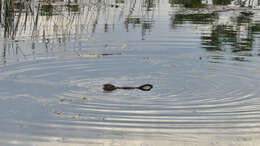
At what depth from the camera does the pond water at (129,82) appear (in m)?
5.50

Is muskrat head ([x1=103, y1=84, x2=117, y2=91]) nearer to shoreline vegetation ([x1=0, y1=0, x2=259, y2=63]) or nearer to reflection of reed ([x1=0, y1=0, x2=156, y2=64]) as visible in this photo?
shoreline vegetation ([x1=0, y1=0, x2=259, y2=63])

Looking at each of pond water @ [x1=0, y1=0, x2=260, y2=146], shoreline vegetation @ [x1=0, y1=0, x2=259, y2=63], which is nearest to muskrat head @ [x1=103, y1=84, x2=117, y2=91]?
pond water @ [x1=0, y1=0, x2=260, y2=146]

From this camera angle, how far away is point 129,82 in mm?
7922

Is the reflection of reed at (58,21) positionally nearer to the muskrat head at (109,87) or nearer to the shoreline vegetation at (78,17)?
the shoreline vegetation at (78,17)

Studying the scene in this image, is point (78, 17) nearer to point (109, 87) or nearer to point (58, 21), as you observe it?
point (58, 21)

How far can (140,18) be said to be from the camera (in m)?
15.7

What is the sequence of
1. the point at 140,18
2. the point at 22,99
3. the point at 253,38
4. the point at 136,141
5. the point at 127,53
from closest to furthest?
the point at 136,141, the point at 22,99, the point at 127,53, the point at 253,38, the point at 140,18

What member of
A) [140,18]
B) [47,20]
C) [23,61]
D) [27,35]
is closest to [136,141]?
[23,61]

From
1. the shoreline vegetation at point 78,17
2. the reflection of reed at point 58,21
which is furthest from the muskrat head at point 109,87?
the reflection of reed at point 58,21

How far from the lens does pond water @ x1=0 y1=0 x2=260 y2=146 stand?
18.0 ft

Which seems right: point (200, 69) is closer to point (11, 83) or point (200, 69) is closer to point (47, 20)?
point (11, 83)

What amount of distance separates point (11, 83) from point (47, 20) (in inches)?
263

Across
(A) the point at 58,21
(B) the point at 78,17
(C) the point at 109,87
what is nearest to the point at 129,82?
(C) the point at 109,87

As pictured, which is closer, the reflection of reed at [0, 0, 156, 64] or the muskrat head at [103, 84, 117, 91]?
the muskrat head at [103, 84, 117, 91]
